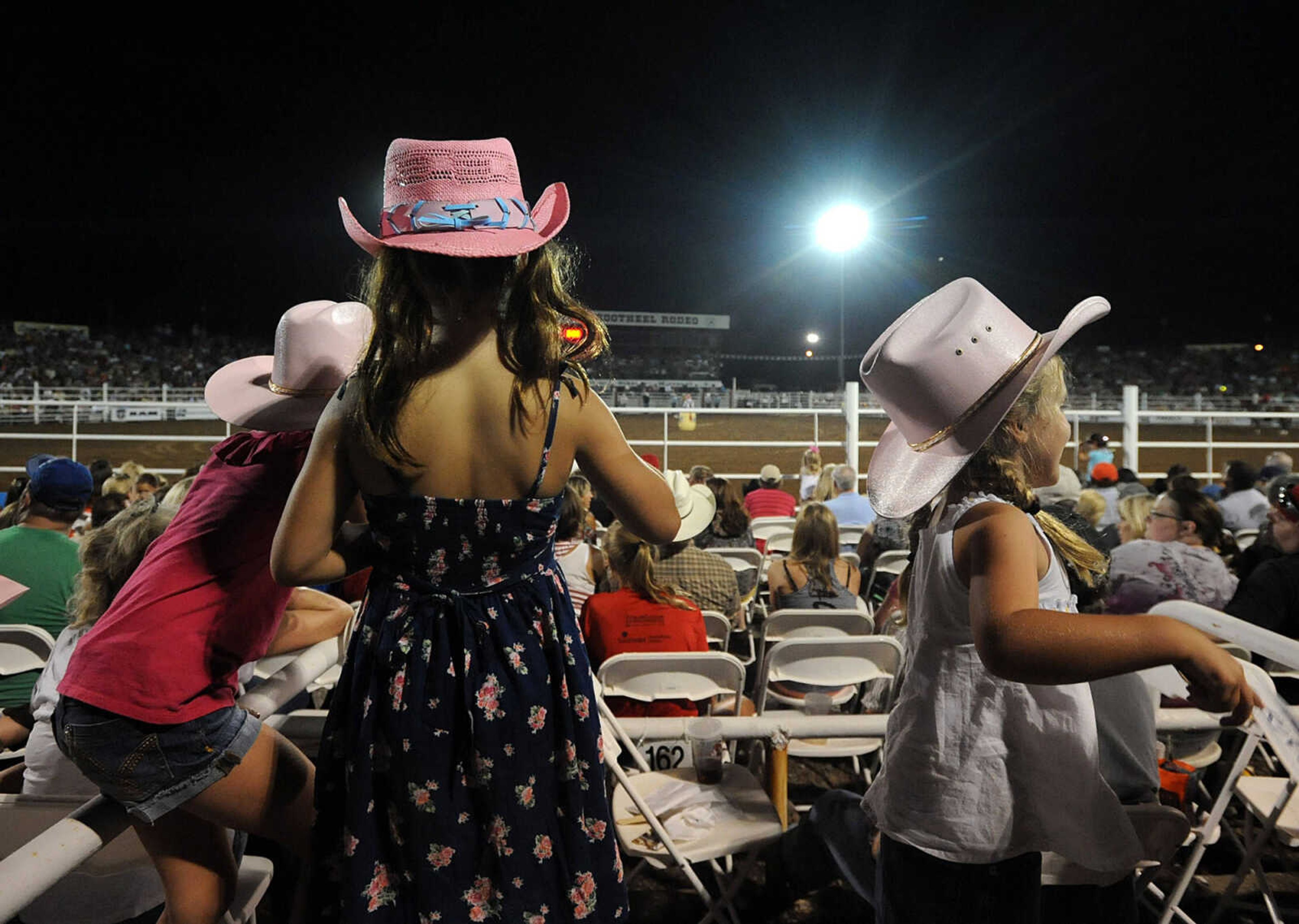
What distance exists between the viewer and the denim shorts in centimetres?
135

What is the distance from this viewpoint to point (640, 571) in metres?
3.20

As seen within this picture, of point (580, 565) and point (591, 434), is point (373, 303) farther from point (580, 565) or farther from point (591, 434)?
point (580, 565)

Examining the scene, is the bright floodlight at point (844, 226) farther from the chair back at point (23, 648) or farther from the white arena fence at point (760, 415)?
the chair back at point (23, 648)

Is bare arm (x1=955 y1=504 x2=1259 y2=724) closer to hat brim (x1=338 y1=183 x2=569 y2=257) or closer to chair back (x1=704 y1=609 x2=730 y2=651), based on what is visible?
hat brim (x1=338 y1=183 x2=569 y2=257)

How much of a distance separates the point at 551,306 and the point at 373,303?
0.87ft

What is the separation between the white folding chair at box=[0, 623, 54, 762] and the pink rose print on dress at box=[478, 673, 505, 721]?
2602 mm

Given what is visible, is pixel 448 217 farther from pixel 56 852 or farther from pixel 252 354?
pixel 252 354

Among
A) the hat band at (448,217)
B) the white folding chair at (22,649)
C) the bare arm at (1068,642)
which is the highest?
the hat band at (448,217)

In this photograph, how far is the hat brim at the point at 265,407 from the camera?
1.55 m

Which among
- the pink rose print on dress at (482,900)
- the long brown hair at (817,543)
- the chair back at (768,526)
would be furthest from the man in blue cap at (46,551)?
the chair back at (768,526)

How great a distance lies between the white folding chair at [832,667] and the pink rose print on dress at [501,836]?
→ 75.3 inches

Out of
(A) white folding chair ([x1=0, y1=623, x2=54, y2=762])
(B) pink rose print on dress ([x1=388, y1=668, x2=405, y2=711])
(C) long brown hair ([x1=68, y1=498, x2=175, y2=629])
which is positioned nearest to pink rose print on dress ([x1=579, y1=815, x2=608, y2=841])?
(B) pink rose print on dress ([x1=388, y1=668, x2=405, y2=711])

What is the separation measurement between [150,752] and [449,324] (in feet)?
2.91

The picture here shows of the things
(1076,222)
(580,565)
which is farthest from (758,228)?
(580,565)
